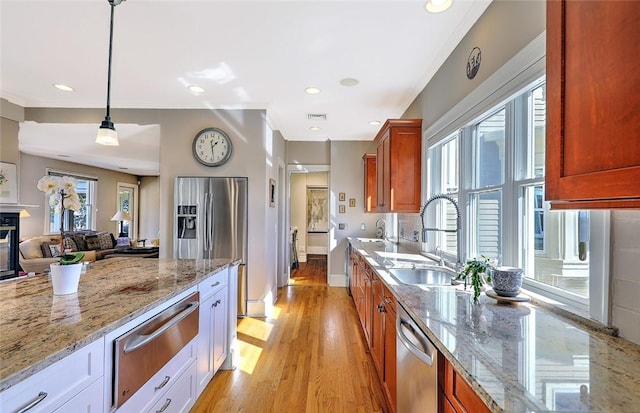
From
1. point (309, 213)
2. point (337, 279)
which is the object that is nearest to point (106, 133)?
point (337, 279)

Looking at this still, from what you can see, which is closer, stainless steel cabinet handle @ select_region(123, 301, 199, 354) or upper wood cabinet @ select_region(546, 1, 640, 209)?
upper wood cabinet @ select_region(546, 1, 640, 209)

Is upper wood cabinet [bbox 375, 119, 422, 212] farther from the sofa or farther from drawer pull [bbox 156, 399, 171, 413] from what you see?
the sofa

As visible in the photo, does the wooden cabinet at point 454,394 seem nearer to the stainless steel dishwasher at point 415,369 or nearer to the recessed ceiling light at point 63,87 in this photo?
the stainless steel dishwasher at point 415,369

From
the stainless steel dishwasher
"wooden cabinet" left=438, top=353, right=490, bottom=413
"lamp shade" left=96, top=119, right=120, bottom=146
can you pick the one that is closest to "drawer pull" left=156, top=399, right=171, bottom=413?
the stainless steel dishwasher

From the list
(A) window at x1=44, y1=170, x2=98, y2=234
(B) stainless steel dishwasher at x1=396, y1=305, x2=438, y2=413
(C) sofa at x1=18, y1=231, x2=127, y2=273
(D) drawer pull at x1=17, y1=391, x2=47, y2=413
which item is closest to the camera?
(D) drawer pull at x1=17, y1=391, x2=47, y2=413

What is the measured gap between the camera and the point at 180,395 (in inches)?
67.4

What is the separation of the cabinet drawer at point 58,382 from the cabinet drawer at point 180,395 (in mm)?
520

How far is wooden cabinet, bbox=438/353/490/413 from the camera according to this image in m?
0.87

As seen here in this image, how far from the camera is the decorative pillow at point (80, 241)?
6.52 metres

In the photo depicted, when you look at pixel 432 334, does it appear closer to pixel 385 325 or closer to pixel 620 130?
pixel 620 130

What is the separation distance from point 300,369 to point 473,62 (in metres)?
2.71

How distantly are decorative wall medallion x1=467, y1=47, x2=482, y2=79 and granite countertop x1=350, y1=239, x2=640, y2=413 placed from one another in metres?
1.52

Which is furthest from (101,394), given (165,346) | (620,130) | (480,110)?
(480,110)

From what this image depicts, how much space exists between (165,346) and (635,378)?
69.1 inches
